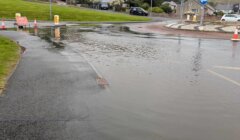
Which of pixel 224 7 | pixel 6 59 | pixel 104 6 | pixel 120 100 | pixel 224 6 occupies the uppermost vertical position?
pixel 224 6

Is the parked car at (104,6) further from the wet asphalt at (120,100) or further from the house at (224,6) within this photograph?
the wet asphalt at (120,100)

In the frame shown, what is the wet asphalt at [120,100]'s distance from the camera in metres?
5.97

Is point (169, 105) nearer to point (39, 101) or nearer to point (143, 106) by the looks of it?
point (143, 106)

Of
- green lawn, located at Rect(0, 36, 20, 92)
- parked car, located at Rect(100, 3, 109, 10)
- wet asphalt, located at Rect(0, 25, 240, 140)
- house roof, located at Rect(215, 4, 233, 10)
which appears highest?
house roof, located at Rect(215, 4, 233, 10)

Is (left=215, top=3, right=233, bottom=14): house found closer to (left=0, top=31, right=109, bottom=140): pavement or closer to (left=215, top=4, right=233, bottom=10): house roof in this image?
(left=215, top=4, right=233, bottom=10): house roof

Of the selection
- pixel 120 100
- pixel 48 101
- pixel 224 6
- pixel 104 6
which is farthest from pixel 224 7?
pixel 48 101

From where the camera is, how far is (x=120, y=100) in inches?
306

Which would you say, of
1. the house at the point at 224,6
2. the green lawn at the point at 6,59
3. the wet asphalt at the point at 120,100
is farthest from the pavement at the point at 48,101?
the house at the point at 224,6

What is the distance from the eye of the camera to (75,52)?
14.9 metres

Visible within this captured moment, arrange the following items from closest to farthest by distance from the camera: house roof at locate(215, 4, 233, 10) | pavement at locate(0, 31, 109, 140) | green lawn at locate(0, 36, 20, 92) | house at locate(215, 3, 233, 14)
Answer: pavement at locate(0, 31, 109, 140) → green lawn at locate(0, 36, 20, 92) → house at locate(215, 3, 233, 14) → house roof at locate(215, 4, 233, 10)

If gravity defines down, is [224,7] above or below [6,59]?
above

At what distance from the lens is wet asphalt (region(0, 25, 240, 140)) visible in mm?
5973

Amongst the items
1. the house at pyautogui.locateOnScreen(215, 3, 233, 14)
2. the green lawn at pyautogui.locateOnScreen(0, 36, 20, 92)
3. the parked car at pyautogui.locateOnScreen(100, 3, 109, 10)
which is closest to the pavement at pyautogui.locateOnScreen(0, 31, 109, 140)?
the green lawn at pyautogui.locateOnScreen(0, 36, 20, 92)

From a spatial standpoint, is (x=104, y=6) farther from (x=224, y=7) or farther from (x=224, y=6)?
(x=224, y=6)
